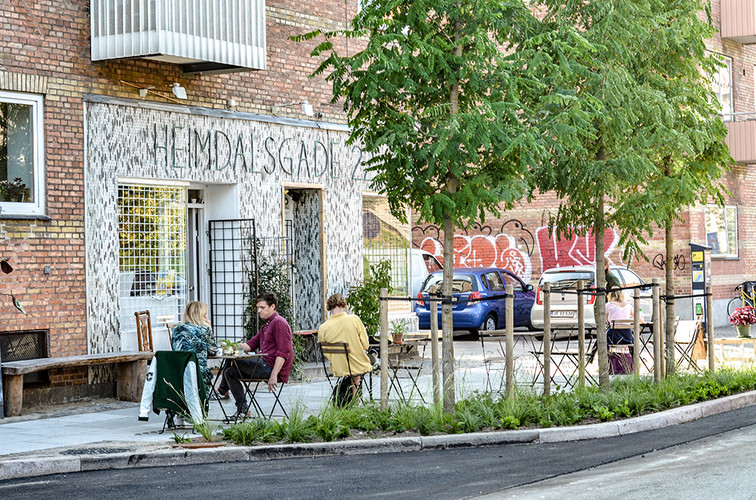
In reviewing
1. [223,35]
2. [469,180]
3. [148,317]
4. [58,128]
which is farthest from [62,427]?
[223,35]

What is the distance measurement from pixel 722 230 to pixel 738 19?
5.95 m

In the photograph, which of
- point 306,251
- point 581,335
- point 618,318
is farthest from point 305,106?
point 581,335

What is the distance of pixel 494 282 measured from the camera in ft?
84.9

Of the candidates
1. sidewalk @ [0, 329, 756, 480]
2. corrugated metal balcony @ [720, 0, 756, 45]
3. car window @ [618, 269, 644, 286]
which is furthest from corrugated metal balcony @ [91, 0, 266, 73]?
corrugated metal balcony @ [720, 0, 756, 45]

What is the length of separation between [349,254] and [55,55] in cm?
654

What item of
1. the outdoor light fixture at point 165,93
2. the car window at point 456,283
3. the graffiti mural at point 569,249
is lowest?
the car window at point 456,283

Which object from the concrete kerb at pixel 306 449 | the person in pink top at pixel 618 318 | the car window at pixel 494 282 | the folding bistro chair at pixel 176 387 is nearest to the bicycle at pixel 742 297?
the car window at pixel 494 282

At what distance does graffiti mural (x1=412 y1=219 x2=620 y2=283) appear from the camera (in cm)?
3130

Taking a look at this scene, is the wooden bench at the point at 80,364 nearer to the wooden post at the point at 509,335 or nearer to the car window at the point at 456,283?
the wooden post at the point at 509,335

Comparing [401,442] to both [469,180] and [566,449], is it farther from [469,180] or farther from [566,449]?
[469,180]

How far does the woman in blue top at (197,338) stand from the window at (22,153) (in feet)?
10.0

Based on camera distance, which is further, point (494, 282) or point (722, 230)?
point (722, 230)

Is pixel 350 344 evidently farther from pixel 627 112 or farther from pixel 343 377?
pixel 627 112

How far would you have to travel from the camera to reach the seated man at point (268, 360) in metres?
12.2
